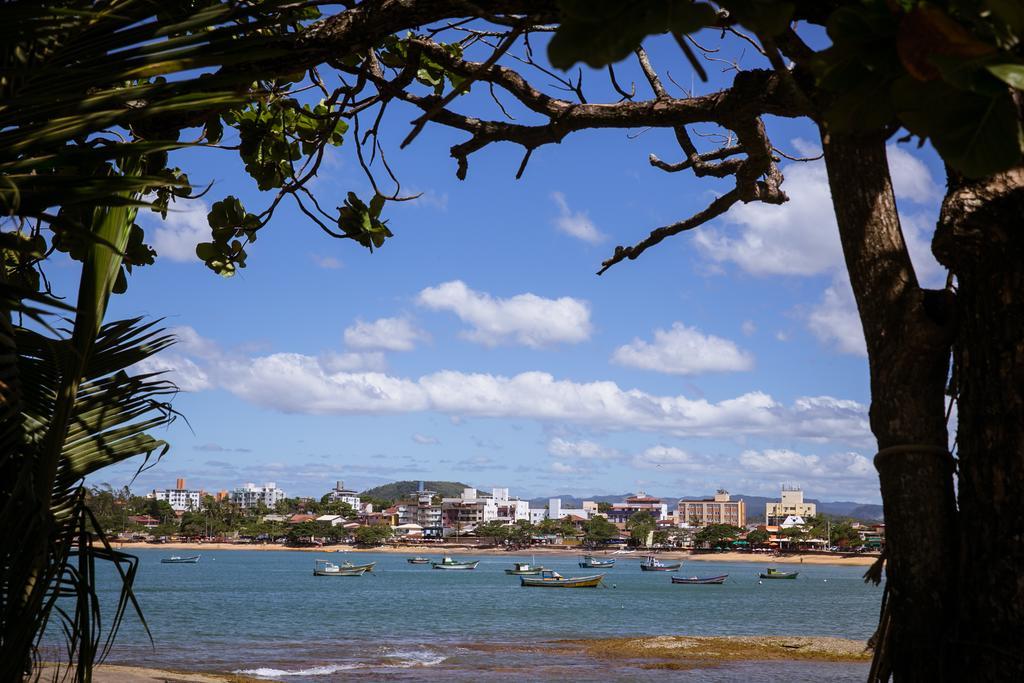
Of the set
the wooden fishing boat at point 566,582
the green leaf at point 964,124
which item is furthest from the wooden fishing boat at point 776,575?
the green leaf at point 964,124

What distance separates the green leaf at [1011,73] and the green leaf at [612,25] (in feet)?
0.85

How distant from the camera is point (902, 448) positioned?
208 cm

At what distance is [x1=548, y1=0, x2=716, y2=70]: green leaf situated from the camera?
928 millimetres

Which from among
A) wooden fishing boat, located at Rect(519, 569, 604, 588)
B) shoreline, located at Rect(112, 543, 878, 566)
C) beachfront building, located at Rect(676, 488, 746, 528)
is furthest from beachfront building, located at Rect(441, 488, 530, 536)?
wooden fishing boat, located at Rect(519, 569, 604, 588)

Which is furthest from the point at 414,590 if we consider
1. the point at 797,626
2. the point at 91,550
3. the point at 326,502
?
the point at 326,502

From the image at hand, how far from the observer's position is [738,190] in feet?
10.5

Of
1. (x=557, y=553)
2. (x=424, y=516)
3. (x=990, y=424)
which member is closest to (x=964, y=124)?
(x=990, y=424)

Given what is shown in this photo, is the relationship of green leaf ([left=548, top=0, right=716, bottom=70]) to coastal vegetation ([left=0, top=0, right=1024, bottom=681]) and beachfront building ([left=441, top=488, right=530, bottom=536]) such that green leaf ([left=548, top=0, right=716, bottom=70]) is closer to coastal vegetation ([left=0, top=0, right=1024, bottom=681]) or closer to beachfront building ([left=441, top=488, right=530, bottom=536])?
coastal vegetation ([left=0, top=0, right=1024, bottom=681])

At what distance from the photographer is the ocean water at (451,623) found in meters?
→ 21.2

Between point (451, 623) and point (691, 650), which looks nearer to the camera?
point (691, 650)

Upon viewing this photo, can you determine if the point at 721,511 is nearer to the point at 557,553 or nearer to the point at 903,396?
the point at 557,553

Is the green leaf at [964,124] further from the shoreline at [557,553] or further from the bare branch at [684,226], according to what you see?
the shoreline at [557,553]

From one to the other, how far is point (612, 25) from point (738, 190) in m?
2.34

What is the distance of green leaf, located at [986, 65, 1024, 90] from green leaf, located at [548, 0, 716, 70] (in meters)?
0.26
